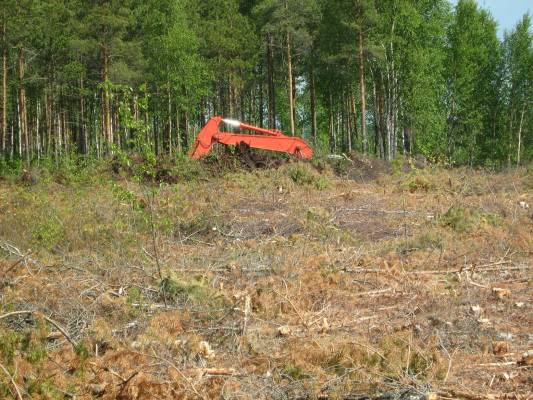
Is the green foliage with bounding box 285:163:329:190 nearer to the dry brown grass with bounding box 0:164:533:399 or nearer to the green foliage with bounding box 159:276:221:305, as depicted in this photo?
the dry brown grass with bounding box 0:164:533:399

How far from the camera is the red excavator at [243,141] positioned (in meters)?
19.3

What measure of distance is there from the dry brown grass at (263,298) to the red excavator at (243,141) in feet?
20.2

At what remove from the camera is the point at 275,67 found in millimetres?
38125

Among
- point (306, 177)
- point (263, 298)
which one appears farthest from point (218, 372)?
point (306, 177)

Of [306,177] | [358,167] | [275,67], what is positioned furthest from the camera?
[275,67]

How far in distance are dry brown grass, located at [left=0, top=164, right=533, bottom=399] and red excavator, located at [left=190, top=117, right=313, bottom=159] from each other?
20.2ft

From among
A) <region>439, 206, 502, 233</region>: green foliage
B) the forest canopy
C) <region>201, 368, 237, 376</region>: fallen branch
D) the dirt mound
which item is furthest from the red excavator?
<region>201, 368, 237, 376</region>: fallen branch

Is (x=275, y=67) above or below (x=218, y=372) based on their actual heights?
above

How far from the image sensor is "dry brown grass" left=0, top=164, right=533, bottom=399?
488 cm

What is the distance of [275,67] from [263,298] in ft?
106

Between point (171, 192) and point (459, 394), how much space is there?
10.3m

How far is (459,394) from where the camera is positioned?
4.51 meters

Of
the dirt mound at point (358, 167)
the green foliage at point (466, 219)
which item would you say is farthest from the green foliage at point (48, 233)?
the dirt mound at point (358, 167)

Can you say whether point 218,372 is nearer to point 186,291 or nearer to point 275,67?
point 186,291
